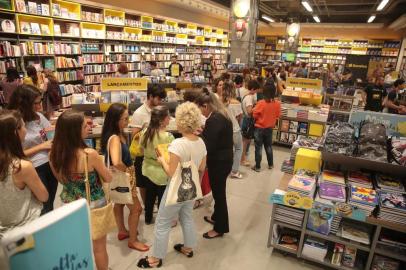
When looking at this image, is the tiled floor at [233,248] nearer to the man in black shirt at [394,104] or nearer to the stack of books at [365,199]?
the stack of books at [365,199]

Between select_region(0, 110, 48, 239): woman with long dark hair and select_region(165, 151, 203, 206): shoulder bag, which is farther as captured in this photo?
select_region(165, 151, 203, 206): shoulder bag

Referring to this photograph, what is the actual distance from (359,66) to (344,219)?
16915 millimetres

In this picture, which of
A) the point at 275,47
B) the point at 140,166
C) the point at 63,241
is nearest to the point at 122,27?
the point at 140,166

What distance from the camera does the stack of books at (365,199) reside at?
2.41 meters

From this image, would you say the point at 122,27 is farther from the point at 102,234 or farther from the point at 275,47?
the point at 275,47

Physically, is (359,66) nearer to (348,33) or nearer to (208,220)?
(348,33)

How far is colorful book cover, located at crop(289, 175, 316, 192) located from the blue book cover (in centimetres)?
211

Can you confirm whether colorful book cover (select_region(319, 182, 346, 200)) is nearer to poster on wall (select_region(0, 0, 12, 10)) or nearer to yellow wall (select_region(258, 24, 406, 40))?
poster on wall (select_region(0, 0, 12, 10))

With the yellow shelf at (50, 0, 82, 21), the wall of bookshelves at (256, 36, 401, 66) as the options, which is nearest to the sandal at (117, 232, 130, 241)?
the yellow shelf at (50, 0, 82, 21)

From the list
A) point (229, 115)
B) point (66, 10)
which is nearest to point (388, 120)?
point (229, 115)

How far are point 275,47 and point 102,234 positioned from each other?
66.0ft

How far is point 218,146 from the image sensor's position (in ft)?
9.21

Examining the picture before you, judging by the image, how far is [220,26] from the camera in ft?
54.7

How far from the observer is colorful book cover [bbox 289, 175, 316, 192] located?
260 cm
